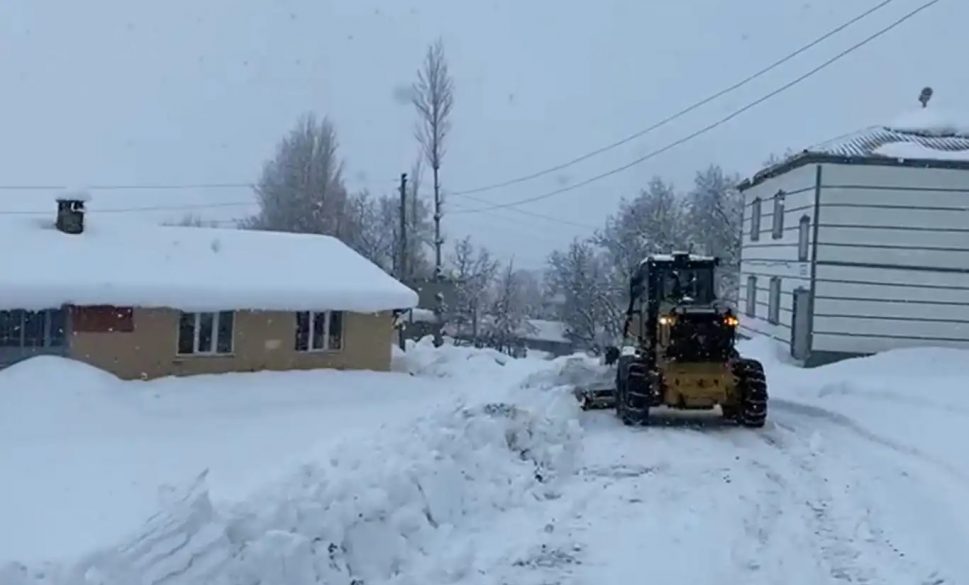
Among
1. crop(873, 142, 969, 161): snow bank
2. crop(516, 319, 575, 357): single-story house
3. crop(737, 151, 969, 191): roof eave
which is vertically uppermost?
crop(873, 142, 969, 161): snow bank

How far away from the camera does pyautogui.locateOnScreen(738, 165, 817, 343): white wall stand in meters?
29.3

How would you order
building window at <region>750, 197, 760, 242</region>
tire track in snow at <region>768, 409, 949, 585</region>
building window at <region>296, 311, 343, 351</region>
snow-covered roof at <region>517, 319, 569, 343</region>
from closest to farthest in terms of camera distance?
tire track in snow at <region>768, 409, 949, 585</region>, building window at <region>296, 311, 343, 351</region>, building window at <region>750, 197, 760, 242</region>, snow-covered roof at <region>517, 319, 569, 343</region>

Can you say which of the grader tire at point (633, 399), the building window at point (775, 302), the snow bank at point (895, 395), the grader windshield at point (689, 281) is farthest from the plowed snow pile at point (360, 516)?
the building window at point (775, 302)

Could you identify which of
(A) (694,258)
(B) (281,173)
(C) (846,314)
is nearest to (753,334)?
(C) (846,314)

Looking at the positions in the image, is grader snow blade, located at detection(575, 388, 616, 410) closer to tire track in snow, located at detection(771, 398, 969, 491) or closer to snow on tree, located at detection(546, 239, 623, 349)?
tire track in snow, located at detection(771, 398, 969, 491)

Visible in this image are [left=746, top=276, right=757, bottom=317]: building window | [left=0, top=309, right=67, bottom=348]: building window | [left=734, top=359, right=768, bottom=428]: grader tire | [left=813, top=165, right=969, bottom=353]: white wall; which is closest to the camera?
[left=734, top=359, right=768, bottom=428]: grader tire

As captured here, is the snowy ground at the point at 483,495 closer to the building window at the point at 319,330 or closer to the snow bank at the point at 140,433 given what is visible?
the snow bank at the point at 140,433

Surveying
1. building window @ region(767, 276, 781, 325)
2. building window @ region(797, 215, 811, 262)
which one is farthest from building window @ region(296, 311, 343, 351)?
building window @ region(767, 276, 781, 325)

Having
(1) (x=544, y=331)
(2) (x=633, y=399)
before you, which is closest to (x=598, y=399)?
(2) (x=633, y=399)

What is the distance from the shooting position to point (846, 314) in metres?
28.2

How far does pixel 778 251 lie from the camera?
32.6 metres

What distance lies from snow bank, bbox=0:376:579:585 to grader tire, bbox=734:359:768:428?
6137 millimetres

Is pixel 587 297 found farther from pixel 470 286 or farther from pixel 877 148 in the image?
pixel 877 148

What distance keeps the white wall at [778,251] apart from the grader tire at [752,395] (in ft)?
39.5
